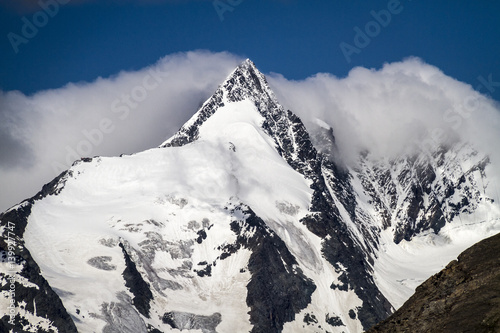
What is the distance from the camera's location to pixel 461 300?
5006 centimetres

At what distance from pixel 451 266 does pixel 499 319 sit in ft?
26.1

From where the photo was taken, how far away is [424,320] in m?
51.7

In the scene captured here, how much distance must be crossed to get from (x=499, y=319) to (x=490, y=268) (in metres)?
5.61

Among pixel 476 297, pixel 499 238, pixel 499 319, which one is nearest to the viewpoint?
pixel 499 319

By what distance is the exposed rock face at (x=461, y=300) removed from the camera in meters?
47.2

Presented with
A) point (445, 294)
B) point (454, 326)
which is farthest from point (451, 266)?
point (454, 326)

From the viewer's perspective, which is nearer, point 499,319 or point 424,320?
point 499,319

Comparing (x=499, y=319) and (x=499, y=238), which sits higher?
(x=499, y=238)

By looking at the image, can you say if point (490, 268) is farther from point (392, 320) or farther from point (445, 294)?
point (392, 320)

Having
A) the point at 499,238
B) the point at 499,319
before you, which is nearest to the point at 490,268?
the point at 499,238

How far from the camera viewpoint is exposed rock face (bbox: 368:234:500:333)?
47.2 m

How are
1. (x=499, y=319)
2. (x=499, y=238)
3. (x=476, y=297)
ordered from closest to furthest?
(x=499, y=319)
(x=476, y=297)
(x=499, y=238)

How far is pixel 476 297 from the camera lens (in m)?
48.9

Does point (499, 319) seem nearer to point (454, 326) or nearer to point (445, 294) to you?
point (454, 326)
